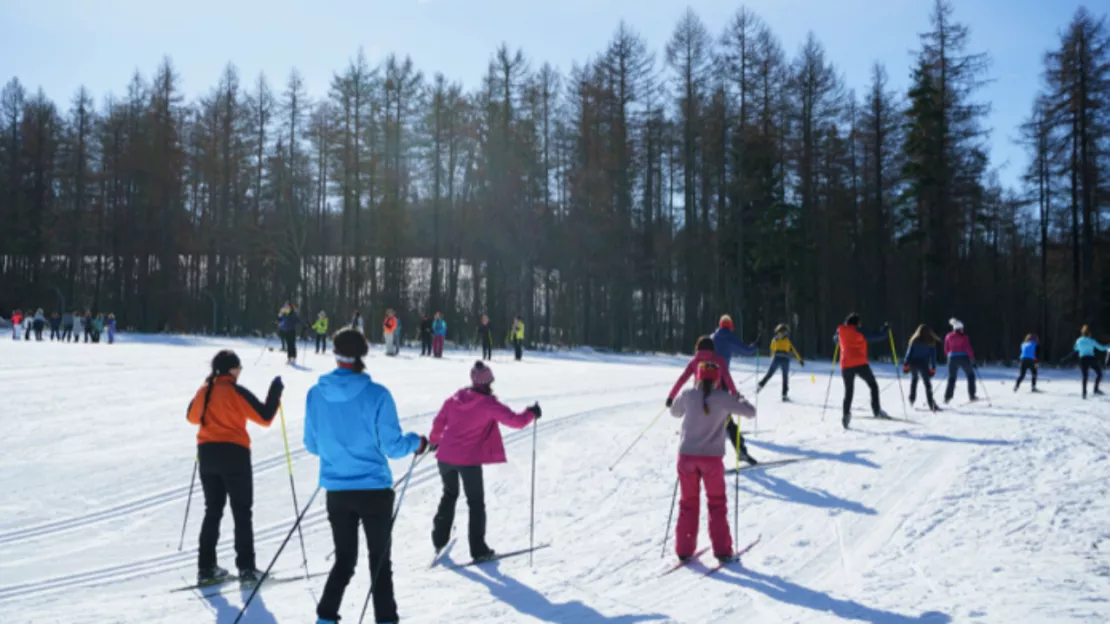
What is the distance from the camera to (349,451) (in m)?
4.66

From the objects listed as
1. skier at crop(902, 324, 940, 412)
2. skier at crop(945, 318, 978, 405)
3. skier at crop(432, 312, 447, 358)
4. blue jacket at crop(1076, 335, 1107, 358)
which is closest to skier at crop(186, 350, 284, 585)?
skier at crop(902, 324, 940, 412)

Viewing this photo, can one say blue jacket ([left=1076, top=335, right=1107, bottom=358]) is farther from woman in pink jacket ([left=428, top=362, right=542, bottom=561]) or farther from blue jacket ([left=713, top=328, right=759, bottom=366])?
woman in pink jacket ([left=428, top=362, right=542, bottom=561])

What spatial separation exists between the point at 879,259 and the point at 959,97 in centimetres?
763

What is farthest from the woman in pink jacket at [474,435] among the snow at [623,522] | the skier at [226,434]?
the skier at [226,434]

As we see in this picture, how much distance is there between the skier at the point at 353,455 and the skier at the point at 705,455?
2.65m

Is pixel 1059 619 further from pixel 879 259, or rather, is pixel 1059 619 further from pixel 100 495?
pixel 879 259

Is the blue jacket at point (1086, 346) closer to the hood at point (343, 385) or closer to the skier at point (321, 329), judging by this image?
the hood at point (343, 385)

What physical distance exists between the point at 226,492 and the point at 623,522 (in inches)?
148

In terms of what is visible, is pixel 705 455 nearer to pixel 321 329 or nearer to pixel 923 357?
pixel 923 357

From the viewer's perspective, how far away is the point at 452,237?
4081 cm

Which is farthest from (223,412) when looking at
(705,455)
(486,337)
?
(486,337)

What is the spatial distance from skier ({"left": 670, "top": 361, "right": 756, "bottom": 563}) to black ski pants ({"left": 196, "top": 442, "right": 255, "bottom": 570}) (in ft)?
10.9

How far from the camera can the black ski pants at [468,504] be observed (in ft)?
22.6

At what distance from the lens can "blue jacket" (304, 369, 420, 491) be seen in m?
4.66
